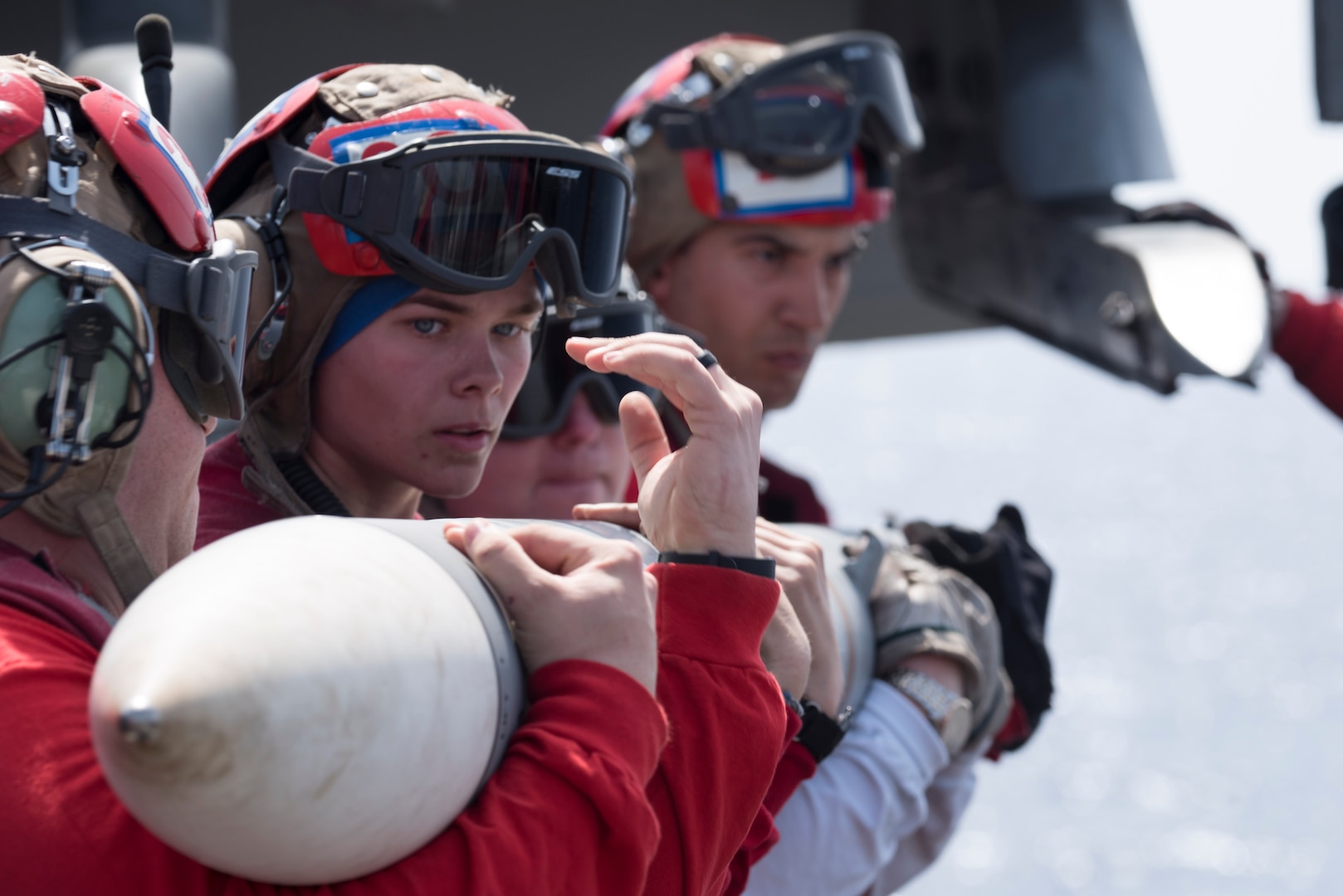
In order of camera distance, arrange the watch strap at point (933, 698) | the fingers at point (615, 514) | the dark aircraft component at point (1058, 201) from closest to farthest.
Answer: the fingers at point (615, 514)
the watch strap at point (933, 698)
the dark aircraft component at point (1058, 201)

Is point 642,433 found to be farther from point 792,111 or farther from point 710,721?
point 792,111

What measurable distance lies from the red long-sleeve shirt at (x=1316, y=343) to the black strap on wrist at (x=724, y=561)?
2873 mm

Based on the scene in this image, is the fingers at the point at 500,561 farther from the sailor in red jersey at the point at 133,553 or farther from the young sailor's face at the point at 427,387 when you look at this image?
the young sailor's face at the point at 427,387

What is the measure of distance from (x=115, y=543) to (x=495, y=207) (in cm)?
72

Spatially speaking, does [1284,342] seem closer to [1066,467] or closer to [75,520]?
[75,520]

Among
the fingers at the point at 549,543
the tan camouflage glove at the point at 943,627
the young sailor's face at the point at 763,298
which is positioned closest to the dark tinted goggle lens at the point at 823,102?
the young sailor's face at the point at 763,298

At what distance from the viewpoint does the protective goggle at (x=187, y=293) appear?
1.23m

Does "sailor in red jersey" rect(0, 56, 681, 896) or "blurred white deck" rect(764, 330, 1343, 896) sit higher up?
"sailor in red jersey" rect(0, 56, 681, 896)

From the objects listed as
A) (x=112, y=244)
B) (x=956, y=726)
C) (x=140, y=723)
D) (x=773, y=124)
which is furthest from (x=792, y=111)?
(x=140, y=723)

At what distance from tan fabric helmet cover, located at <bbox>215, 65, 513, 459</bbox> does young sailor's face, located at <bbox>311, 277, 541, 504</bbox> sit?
1.4 inches

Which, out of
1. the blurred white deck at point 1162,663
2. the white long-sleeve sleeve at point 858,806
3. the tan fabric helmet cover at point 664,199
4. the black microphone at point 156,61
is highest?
the black microphone at point 156,61

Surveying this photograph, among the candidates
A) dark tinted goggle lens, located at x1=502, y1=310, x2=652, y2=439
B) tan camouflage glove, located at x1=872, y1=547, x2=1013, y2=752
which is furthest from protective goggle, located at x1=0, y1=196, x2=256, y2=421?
Result: tan camouflage glove, located at x1=872, y1=547, x2=1013, y2=752

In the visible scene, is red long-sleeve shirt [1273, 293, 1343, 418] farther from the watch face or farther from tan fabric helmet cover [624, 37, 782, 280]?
the watch face

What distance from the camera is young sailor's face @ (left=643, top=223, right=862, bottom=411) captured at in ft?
10.6
